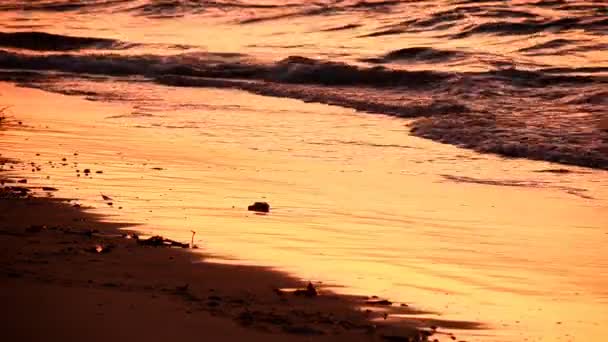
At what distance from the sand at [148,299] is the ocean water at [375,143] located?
0.30 m

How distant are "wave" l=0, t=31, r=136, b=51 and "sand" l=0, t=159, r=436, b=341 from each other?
16.4m

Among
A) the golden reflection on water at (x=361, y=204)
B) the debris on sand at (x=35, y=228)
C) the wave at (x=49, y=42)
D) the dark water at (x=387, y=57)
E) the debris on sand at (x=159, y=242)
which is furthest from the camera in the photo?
the wave at (x=49, y=42)

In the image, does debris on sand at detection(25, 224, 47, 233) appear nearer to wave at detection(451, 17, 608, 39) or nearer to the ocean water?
the ocean water

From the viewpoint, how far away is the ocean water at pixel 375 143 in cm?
606

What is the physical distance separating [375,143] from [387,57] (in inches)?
293

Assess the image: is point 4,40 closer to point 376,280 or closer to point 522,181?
point 522,181

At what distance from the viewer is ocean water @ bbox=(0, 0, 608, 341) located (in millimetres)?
6059

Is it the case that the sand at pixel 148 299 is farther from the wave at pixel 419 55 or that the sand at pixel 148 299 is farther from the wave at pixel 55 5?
the wave at pixel 55 5

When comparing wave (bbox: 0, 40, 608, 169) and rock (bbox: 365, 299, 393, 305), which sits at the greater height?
rock (bbox: 365, 299, 393, 305)

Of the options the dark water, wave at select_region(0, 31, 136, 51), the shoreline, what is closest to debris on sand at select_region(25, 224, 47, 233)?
the shoreline

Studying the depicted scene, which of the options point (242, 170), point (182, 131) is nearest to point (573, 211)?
point (242, 170)

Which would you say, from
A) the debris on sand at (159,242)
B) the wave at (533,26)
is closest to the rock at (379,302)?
the debris on sand at (159,242)

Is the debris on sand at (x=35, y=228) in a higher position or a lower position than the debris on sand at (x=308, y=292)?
higher

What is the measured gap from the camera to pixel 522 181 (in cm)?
920
